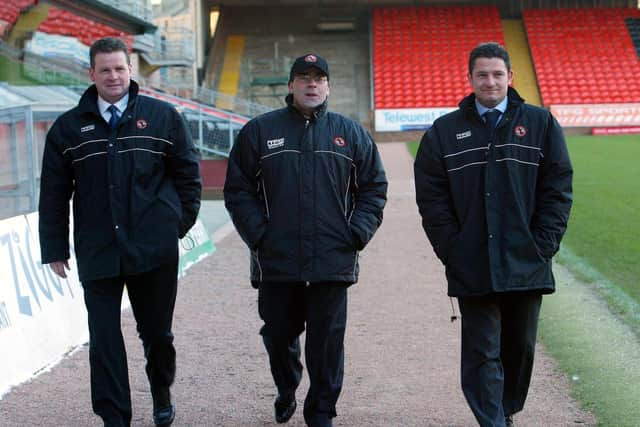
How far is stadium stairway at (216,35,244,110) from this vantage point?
43.8m

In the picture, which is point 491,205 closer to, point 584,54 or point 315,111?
point 315,111

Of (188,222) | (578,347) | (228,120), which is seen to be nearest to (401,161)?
(228,120)

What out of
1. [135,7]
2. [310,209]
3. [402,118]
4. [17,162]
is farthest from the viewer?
[402,118]

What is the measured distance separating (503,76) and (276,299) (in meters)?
1.59

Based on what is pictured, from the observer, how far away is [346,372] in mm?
6230

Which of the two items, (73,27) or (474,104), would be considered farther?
(73,27)

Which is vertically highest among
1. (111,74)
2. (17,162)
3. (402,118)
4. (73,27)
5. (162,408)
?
(73,27)

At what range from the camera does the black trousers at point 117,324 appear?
4.66 metres

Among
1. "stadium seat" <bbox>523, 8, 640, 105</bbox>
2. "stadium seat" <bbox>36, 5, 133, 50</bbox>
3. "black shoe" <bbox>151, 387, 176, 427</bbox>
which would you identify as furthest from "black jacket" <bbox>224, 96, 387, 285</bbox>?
"stadium seat" <bbox>523, 8, 640, 105</bbox>

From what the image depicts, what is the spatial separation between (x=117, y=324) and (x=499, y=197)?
1995mm

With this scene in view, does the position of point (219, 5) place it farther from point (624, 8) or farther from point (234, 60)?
point (624, 8)

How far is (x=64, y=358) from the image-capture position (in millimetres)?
6617

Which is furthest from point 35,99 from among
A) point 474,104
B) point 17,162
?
point 474,104

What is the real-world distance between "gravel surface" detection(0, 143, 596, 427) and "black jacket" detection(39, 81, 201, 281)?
1048 mm
